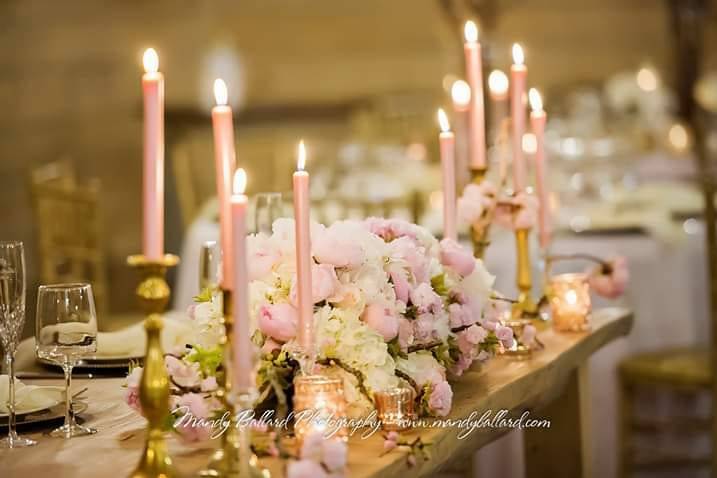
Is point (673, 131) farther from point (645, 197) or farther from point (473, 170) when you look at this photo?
point (473, 170)

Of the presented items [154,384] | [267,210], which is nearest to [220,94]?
[154,384]

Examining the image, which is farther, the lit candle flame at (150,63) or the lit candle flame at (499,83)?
the lit candle flame at (499,83)

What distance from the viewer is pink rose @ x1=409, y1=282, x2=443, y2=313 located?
1.70 m

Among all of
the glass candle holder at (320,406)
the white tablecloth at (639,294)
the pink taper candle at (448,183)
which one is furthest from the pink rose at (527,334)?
the white tablecloth at (639,294)

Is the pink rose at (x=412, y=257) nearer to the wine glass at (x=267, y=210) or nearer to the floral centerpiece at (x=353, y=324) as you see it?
the floral centerpiece at (x=353, y=324)

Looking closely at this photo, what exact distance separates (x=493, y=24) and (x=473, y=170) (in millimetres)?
2267

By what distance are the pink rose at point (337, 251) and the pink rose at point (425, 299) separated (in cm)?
10

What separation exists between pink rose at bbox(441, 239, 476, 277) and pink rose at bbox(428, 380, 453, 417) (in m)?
0.27

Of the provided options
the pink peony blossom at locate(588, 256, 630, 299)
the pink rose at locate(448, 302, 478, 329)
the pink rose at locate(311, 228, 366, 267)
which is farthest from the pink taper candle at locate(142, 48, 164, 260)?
the pink peony blossom at locate(588, 256, 630, 299)

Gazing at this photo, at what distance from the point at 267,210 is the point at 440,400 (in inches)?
39.1

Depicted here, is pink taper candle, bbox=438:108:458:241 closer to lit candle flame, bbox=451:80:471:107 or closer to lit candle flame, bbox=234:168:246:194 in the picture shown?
lit candle flame, bbox=451:80:471:107

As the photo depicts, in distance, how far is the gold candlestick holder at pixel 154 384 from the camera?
1331 millimetres

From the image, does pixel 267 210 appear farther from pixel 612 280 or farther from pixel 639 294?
pixel 639 294

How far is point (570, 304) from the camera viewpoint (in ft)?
7.66
